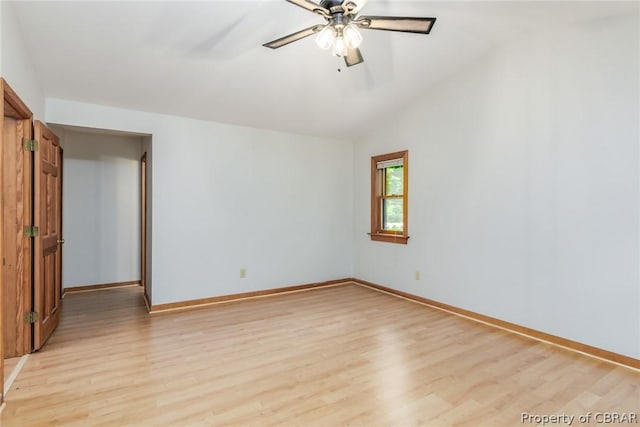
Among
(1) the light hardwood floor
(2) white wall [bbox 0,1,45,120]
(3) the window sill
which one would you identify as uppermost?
(2) white wall [bbox 0,1,45,120]

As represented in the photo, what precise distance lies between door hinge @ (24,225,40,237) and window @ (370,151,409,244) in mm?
4042

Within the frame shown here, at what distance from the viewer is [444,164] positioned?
436cm

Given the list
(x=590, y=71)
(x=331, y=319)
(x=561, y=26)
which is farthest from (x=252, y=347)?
(x=561, y=26)

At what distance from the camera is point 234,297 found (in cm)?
477

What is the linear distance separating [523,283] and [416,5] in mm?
2820

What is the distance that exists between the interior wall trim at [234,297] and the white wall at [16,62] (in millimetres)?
2397

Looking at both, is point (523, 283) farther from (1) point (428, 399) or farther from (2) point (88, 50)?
(2) point (88, 50)

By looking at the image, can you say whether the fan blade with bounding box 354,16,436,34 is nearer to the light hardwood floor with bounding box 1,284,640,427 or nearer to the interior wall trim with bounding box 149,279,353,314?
the light hardwood floor with bounding box 1,284,640,427

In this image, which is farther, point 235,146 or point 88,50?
point 235,146

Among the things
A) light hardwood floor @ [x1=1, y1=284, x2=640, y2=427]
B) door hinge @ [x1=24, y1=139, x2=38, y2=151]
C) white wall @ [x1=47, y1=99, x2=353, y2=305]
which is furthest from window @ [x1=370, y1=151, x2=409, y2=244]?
door hinge @ [x1=24, y1=139, x2=38, y2=151]

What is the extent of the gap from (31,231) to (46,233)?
13.4 inches

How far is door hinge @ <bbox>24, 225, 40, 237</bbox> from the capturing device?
9.48ft

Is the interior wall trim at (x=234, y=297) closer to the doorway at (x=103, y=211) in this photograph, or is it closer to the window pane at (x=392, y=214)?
the doorway at (x=103, y=211)

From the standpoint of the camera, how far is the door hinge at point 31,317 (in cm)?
293
